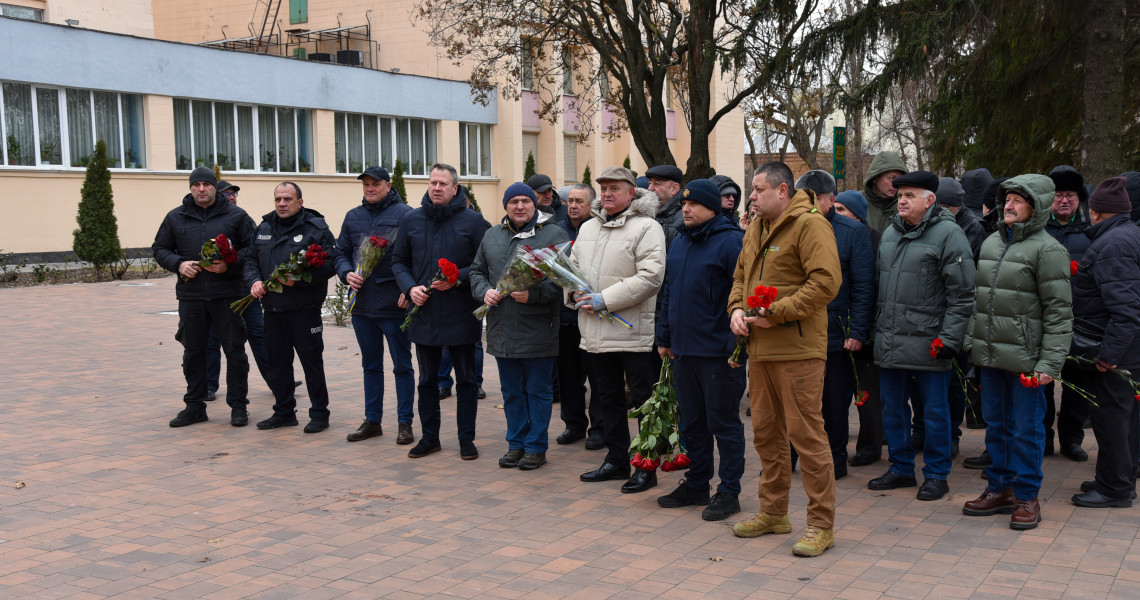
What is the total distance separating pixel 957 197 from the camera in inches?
299

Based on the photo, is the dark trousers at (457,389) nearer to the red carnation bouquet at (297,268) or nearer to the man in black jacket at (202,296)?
the red carnation bouquet at (297,268)

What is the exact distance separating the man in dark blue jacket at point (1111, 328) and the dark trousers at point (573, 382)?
3509 mm

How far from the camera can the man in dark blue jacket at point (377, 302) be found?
8.19 m

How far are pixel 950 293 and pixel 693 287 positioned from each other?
1603 millimetres

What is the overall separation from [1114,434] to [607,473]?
317cm

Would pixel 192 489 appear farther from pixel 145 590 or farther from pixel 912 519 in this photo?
pixel 912 519

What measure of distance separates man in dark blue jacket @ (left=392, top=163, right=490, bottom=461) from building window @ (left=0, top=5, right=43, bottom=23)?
2662cm

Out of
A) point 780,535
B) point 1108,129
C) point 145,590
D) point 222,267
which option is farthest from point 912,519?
point 1108,129

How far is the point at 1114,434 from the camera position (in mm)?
6133

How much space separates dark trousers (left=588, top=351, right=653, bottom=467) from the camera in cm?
689

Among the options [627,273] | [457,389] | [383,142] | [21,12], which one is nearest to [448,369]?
[457,389]

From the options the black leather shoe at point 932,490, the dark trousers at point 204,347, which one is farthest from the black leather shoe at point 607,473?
the dark trousers at point 204,347

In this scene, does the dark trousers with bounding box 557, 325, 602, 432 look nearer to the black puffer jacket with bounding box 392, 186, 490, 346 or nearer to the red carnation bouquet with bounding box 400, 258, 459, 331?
the black puffer jacket with bounding box 392, 186, 490, 346

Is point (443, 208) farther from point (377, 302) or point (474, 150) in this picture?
point (474, 150)
